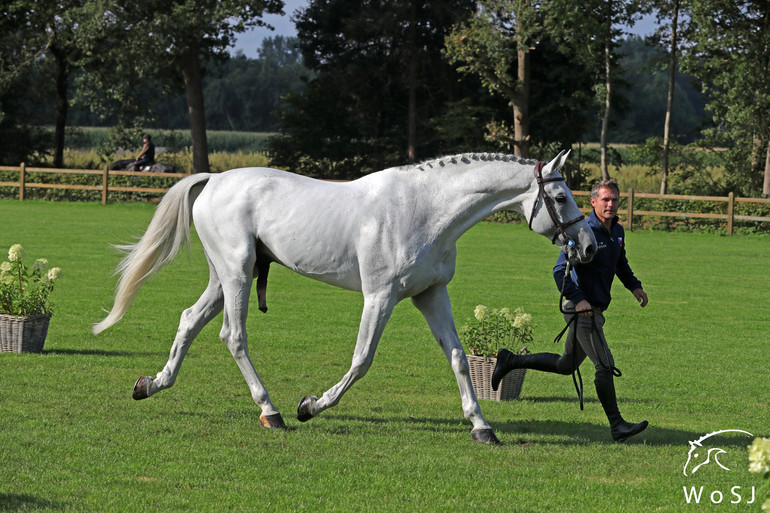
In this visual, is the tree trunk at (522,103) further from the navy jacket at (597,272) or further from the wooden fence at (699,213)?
the navy jacket at (597,272)

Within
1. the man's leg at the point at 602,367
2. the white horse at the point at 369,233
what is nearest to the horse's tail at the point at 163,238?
the white horse at the point at 369,233

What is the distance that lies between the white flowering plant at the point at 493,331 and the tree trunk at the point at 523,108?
98.9ft

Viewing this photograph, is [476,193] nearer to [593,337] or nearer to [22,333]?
[593,337]

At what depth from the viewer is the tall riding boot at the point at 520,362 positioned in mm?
7828

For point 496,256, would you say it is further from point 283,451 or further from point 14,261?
point 283,451

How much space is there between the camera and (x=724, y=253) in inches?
1019

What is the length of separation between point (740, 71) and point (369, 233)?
29.7m

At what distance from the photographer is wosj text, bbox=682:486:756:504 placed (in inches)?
232

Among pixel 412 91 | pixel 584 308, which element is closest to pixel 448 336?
pixel 584 308

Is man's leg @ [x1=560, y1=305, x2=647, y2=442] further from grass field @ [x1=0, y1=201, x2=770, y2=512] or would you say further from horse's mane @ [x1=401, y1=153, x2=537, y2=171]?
horse's mane @ [x1=401, y1=153, x2=537, y2=171]

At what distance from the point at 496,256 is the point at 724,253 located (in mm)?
6480

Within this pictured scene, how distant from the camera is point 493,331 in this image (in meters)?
9.16

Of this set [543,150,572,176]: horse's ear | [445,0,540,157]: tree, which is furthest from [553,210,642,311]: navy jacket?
[445,0,540,157]: tree

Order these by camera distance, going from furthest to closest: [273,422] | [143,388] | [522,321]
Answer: [522,321]
[143,388]
[273,422]
